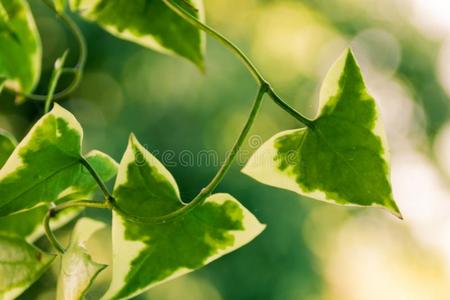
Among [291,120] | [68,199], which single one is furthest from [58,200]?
[291,120]

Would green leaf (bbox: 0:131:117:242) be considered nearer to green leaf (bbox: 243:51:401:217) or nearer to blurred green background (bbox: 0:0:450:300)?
green leaf (bbox: 243:51:401:217)

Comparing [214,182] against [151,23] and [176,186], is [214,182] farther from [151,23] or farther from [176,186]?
[151,23]

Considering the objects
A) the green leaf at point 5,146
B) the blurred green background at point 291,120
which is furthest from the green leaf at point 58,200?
the blurred green background at point 291,120

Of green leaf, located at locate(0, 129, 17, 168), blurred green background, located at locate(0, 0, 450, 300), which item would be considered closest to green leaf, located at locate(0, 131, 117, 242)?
green leaf, located at locate(0, 129, 17, 168)

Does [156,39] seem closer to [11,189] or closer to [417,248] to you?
[11,189]

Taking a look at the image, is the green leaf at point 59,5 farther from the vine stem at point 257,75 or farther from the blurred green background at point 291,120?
the blurred green background at point 291,120

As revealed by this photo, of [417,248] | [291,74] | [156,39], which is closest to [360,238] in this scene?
[417,248]
